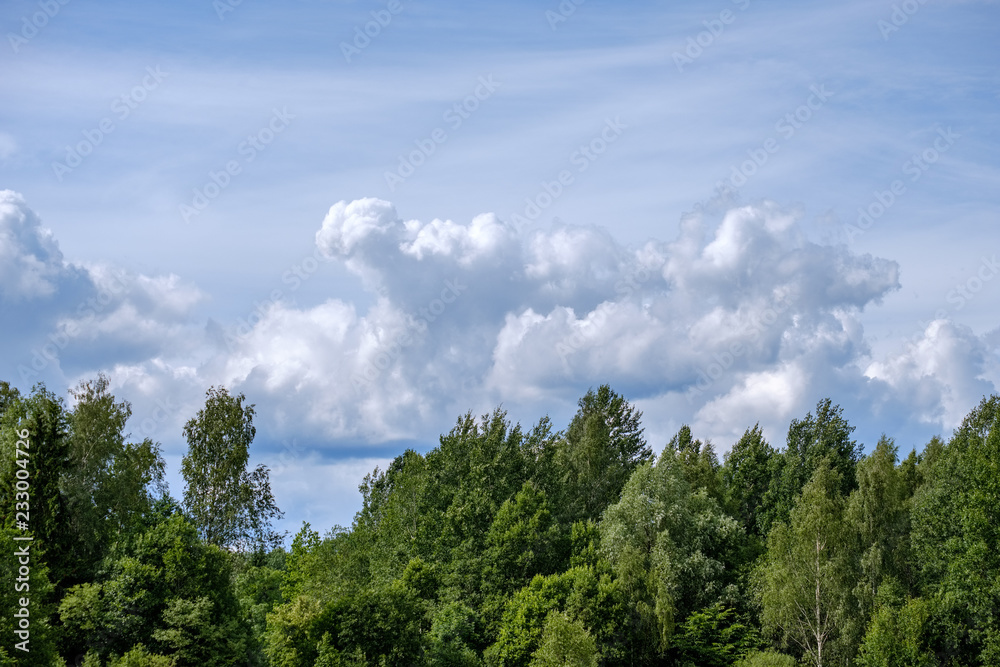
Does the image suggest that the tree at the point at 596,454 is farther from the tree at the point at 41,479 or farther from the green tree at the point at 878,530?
the tree at the point at 41,479

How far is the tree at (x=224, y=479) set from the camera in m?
77.2

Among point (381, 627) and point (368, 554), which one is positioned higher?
point (368, 554)

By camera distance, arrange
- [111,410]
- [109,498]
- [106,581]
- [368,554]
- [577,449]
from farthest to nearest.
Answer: [577,449], [368,554], [111,410], [109,498], [106,581]

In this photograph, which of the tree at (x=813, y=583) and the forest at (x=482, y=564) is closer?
the forest at (x=482, y=564)

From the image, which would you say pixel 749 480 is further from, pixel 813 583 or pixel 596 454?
pixel 813 583

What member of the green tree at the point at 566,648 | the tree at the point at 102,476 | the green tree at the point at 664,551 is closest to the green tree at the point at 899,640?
the green tree at the point at 664,551

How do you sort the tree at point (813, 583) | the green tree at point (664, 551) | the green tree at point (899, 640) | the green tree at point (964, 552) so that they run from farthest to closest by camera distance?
the green tree at point (664, 551)
the tree at point (813, 583)
the green tree at point (964, 552)
the green tree at point (899, 640)

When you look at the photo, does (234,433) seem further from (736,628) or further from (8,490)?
(736,628)

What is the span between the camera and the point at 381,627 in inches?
2365

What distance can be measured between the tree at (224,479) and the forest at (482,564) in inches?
6.1

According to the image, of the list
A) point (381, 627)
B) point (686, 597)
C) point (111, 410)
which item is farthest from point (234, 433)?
point (686, 597)

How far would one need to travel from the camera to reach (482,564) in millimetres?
70312

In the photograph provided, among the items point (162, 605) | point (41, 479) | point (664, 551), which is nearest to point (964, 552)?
A: point (664, 551)

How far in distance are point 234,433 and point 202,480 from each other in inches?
176
